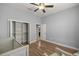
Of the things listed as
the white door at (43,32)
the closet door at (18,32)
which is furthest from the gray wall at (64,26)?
the closet door at (18,32)

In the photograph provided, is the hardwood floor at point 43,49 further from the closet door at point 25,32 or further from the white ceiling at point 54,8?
the white ceiling at point 54,8

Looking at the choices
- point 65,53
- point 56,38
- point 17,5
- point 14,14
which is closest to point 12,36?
point 14,14

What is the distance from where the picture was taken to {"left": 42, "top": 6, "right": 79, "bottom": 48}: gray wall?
0.94 meters

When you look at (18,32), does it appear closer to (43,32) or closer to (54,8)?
(43,32)

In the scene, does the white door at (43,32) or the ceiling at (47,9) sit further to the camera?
the white door at (43,32)

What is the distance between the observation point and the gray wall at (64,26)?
941mm

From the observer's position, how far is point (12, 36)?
3.01ft

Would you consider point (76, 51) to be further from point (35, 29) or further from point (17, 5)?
point (17, 5)

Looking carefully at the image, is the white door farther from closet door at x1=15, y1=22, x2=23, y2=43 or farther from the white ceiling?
closet door at x1=15, y1=22, x2=23, y2=43

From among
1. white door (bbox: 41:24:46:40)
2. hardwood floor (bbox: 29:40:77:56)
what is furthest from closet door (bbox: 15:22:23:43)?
white door (bbox: 41:24:46:40)

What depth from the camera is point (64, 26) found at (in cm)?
98

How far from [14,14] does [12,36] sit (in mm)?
320

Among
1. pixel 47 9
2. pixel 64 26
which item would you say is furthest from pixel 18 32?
pixel 64 26

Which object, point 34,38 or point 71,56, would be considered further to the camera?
point 34,38
